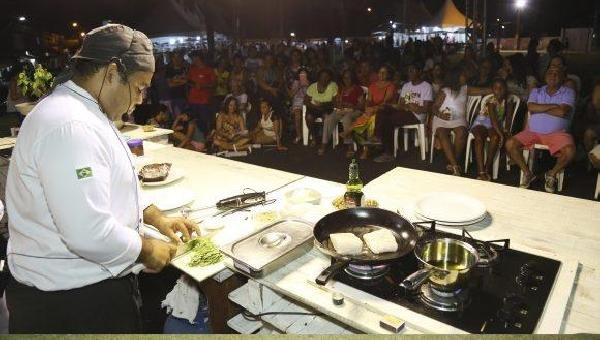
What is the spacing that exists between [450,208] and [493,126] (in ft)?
14.4

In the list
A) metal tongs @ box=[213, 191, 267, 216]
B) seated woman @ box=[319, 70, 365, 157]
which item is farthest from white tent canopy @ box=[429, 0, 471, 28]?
metal tongs @ box=[213, 191, 267, 216]

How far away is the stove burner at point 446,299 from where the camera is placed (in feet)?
4.90

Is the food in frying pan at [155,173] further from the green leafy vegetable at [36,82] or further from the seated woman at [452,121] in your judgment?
the seated woman at [452,121]

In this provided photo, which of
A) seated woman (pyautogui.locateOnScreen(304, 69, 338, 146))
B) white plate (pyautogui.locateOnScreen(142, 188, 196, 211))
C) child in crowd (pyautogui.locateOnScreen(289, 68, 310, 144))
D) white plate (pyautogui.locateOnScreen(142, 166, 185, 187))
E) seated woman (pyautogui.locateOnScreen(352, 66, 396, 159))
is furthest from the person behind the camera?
child in crowd (pyautogui.locateOnScreen(289, 68, 310, 144))

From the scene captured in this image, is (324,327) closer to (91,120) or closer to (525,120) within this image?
(91,120)

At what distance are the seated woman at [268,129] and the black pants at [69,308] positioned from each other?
6263 millimetres

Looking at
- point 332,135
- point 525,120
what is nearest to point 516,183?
point 525,120

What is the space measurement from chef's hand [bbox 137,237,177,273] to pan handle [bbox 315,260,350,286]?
0.68 meters

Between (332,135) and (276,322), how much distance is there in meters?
6.42

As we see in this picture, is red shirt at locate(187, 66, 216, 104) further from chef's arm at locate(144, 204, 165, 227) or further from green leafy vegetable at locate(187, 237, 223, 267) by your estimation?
green leafy vegetable at locate(187, 237, 223, 267)

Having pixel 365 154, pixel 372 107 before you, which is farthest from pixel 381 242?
pixel 372 107

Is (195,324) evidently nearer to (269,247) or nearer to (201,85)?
(269,247)

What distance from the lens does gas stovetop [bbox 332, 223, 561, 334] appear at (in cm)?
143

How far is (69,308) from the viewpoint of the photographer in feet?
5.77
